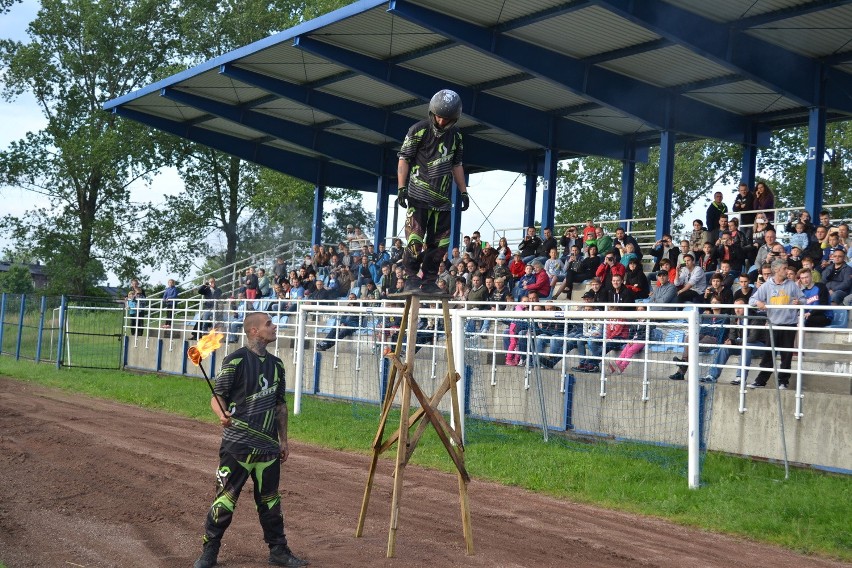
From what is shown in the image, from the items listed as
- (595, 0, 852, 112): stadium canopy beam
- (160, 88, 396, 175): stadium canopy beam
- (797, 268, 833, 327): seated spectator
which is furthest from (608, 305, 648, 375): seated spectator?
(160, 88, 396, 175): stadium canopy beam

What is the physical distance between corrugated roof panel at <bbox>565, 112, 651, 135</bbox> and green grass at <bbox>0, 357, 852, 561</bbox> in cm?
1269

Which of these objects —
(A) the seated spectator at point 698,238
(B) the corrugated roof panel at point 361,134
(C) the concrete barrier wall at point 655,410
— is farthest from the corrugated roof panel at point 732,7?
(B) the corrugated roof panel at point 361,134

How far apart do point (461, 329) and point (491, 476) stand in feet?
8.56

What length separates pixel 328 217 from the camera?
185 feet

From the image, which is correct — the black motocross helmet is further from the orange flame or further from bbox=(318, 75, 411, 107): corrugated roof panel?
bbox=(318, 75, 411, 107): corrugated roof panel

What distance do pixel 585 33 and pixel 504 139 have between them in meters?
10.0

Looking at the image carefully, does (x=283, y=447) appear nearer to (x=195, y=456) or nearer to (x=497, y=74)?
(x=195, y=456)

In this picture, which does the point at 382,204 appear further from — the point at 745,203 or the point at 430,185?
the point at 430,185

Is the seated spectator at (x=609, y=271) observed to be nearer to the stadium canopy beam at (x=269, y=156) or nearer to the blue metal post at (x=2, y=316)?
the stadium canopy beam at (x=269, y=156)

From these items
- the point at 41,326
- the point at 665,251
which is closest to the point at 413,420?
the point at 665,251

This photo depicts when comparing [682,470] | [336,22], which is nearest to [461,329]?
[682,470]

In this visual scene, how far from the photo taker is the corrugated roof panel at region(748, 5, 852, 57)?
18281mm

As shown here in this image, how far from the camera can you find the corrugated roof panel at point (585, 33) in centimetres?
1933

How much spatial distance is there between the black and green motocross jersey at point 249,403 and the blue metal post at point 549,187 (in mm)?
20990
